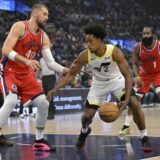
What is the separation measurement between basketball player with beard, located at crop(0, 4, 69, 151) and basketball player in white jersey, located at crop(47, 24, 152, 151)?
27 centimetres

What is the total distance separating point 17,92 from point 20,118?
689 centimetres

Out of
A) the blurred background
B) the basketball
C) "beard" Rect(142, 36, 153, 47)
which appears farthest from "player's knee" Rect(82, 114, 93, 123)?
the blurred background

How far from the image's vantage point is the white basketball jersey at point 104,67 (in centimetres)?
692

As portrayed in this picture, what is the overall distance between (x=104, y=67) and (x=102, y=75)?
0.53ft

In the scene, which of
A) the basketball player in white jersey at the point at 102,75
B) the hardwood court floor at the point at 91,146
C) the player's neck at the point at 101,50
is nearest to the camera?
the hardwood court floor at the point at 91,146

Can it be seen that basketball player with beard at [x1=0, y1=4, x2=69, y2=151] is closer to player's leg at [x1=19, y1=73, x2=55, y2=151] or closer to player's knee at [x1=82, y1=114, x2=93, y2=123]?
player's leg at [x1=19, y1=73, x2=55, y2=151]

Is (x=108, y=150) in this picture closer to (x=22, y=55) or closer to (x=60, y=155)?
(x=60, y=155)

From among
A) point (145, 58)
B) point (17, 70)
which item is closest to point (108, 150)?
point (17, 70)

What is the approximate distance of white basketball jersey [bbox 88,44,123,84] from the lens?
6918 millimetres

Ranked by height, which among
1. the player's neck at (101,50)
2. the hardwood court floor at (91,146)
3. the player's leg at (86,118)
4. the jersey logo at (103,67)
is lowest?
the hardwood court floor at (91,146)

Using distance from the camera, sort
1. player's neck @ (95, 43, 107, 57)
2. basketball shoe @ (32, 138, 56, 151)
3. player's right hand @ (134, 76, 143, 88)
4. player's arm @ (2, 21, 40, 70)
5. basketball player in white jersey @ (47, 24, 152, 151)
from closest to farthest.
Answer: player's arm @ (2, 21, 40, 70) → basketball player in white jersey @ (47, 24, 152, 151) → player's neck @ (95, 43, 107, 57) → basketball shoe @ (32, 138, 56, 151) → player's right hand @ (134, 76, 143, 88)

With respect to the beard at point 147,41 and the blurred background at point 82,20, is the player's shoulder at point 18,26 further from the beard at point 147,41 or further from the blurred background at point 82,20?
the blurred background at point 82,20

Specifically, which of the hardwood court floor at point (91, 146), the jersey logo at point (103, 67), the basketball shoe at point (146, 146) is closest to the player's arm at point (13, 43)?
the jersey logo at point (103, 67)

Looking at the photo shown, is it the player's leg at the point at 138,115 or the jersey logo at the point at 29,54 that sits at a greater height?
the jersey logo at the point at 29,54
